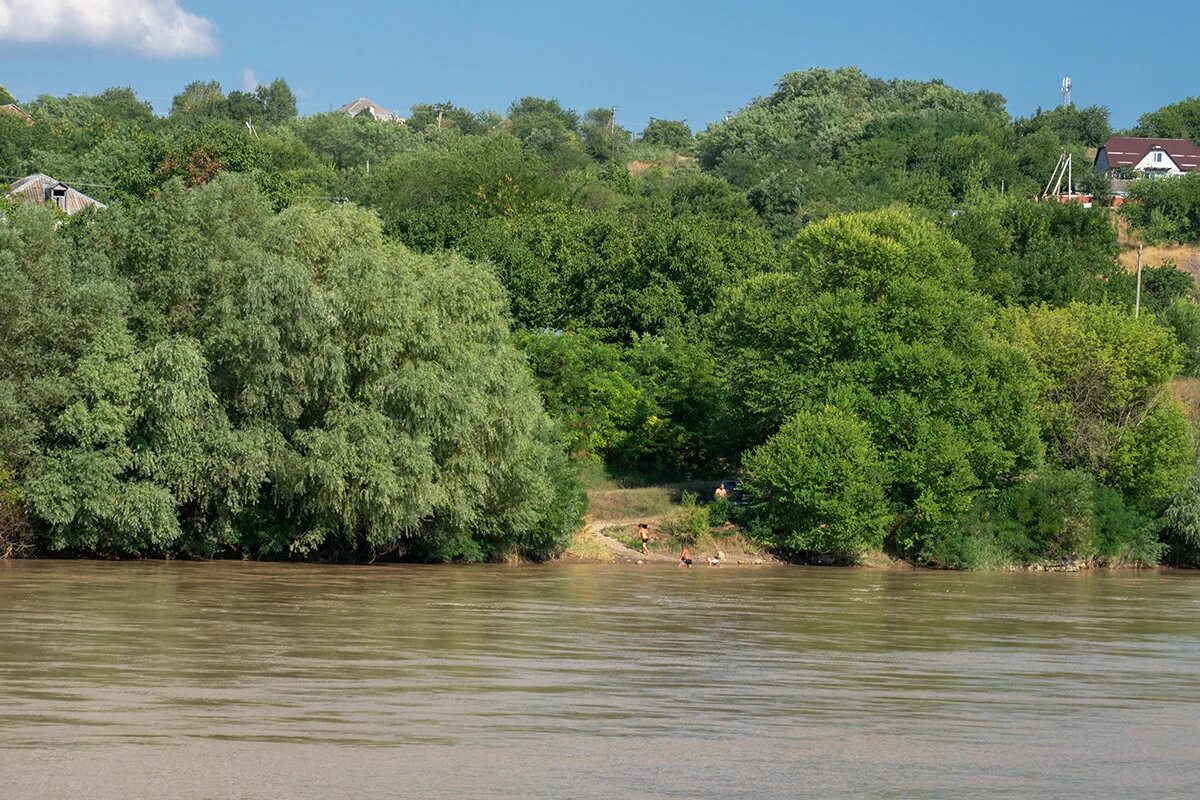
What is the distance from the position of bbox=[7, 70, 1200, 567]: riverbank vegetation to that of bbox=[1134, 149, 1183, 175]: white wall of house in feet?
173

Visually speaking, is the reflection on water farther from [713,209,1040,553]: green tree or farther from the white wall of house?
the white wall of house

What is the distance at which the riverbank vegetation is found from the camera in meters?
40.9

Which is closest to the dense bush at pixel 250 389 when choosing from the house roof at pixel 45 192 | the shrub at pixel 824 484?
the shrub at pixel 824 484

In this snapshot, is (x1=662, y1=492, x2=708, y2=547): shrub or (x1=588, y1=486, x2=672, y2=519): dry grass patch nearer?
(x1=662, y1=492, x2=708, y2=547): shrub

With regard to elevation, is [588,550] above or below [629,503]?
below

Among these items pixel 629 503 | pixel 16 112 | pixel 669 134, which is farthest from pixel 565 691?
pixel 669 134

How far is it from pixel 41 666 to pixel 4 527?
62.6ft

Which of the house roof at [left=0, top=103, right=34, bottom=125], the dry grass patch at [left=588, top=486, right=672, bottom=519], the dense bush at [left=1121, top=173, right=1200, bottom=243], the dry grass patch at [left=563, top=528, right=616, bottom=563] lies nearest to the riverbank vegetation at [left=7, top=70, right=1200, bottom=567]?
the dry grass patch at [left=563, top=528, right=616, bottom=563]

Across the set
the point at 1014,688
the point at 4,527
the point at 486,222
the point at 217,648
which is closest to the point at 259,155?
the point at 486,222

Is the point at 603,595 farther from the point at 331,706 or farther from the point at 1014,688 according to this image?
the point at 331,706

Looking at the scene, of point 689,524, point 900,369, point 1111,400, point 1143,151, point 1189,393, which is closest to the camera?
point 689,524

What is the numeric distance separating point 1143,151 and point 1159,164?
5.85ft

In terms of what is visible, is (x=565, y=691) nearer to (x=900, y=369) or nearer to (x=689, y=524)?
(x=689, y=524)

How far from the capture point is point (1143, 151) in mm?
135750
